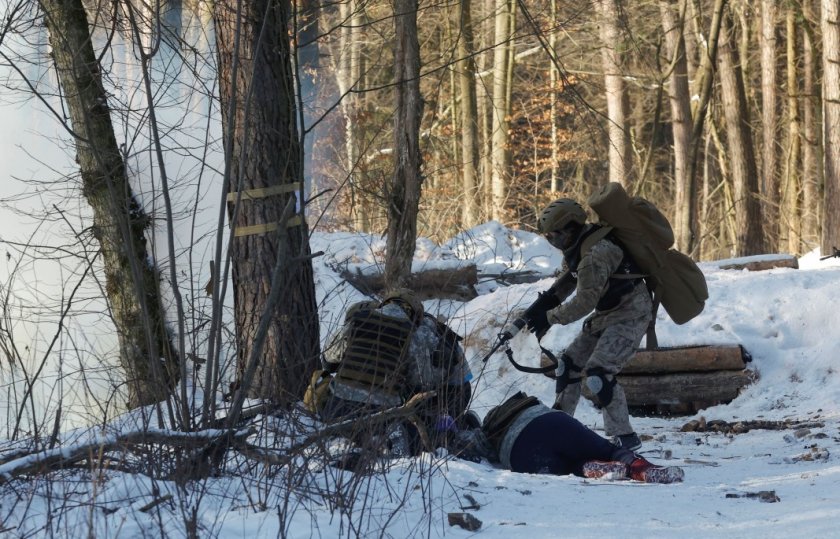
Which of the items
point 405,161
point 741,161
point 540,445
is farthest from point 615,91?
point 540,445

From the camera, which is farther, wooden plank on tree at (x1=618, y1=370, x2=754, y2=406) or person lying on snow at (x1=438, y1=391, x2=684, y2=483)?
wooden plank on tree at (x1=618, y1=370, x2=754, y2=406)

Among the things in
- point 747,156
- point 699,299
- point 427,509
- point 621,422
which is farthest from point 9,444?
point 747,156

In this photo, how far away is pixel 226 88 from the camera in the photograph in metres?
6.96

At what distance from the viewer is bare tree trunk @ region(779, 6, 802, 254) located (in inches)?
880

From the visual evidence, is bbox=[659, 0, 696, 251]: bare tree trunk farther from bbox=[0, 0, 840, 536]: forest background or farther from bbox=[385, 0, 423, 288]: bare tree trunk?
bbox=[385, 0, 423, 288]: bare tree trunk

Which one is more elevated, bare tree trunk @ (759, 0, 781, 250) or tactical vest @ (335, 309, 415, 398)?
bare tree trunk @ (759, 0, 781, 250)

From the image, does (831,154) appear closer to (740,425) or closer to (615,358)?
(740,425)

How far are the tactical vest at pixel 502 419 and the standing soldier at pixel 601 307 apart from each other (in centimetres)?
105

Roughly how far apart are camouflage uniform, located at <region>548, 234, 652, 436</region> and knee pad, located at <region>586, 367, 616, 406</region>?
2cm

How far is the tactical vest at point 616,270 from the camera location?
22.8ft

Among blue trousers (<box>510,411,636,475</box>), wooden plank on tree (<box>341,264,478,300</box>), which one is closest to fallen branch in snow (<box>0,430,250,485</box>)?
blue trousers (<box>510,411,636,475</box>)

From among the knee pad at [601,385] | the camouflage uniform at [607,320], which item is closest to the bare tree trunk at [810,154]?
the camouflage uniform at [607,320]

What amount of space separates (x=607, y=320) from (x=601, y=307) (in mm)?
107

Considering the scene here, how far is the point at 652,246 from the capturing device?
6977 mm
